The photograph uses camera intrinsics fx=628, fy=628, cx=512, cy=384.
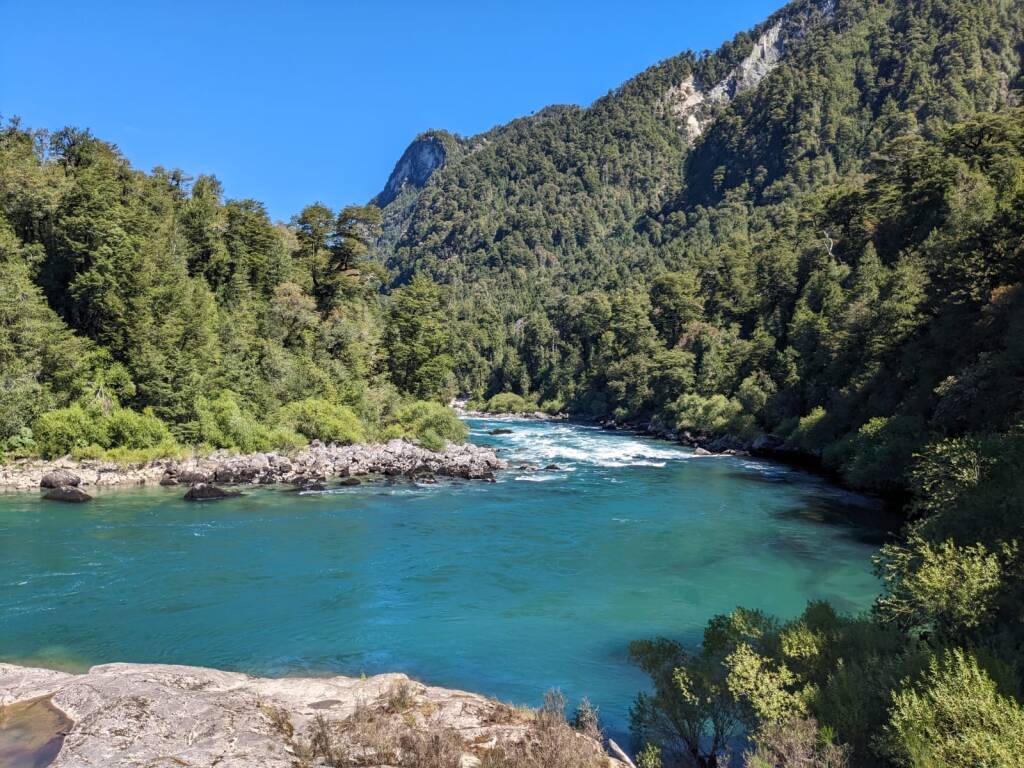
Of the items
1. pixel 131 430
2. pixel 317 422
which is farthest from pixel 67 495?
pixel 317 422

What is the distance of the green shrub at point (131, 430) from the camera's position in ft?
122

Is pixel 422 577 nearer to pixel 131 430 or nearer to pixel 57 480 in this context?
pixel 57 480

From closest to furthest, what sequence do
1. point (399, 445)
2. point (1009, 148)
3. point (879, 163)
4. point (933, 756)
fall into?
point (933, 756)
point (399, 445)
point (1009, 148)
point (879, 163)

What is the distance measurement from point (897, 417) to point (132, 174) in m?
57.7

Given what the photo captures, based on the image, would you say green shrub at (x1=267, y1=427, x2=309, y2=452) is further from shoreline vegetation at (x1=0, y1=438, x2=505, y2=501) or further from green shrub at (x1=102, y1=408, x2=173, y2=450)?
green shrub at (x1=102, y1=408, x2=173, y2=450)

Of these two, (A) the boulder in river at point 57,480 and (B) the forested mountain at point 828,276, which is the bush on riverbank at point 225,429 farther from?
(B) the forested mountain at point 828,276

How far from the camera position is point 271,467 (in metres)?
38.4

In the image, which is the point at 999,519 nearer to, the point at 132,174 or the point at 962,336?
the point at 962,336

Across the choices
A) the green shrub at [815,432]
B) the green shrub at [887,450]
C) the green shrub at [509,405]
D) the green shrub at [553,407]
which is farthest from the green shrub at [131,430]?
the green shrub at [509,405]

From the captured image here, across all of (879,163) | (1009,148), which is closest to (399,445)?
(1009,148)

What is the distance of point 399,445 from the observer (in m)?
47.0

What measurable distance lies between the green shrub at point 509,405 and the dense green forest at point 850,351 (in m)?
0.73

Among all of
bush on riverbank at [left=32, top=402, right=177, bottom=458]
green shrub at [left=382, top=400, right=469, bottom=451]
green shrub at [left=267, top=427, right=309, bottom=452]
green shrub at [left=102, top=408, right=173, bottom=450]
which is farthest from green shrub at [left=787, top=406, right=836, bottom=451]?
green shrub at [left=102, top=408, right=173, bottom=450]

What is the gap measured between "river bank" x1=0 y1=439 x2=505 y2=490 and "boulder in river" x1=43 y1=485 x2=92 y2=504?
7.10ft
